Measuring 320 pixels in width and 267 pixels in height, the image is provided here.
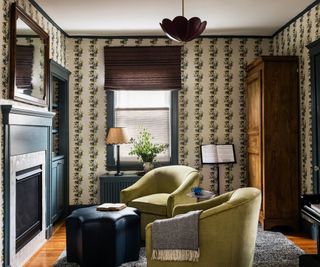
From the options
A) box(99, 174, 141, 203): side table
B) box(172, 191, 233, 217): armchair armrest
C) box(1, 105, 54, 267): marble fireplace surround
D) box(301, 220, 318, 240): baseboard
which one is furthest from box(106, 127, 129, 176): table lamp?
box(301, 220, 318, 240): baseboard

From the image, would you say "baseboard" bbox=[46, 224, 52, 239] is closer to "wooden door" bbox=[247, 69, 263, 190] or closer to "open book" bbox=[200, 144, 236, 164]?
"open book" bbox=[200, 144, 236, 164]

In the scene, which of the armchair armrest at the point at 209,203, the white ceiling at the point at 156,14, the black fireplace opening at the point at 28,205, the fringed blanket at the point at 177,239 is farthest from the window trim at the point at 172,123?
the fringed blanket at the point at 177,239

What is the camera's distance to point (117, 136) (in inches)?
206

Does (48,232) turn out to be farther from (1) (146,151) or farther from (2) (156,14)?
(2) (156,14)

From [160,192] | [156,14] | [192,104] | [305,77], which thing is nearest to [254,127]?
[305,77]

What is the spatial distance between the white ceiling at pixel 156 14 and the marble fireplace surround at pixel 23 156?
133 cm

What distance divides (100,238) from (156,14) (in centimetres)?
283

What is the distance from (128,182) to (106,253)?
6.72 feet

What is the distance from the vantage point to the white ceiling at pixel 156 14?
14.0 feet

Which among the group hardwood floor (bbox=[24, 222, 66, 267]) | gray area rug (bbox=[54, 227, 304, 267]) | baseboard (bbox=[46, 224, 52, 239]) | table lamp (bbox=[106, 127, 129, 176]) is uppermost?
table lamp (bbox=[106, 127, 129, 176])

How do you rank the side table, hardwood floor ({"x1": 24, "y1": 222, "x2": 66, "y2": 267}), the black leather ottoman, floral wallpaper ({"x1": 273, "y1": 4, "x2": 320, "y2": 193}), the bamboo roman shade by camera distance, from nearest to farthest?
1. the black leather ottoman
2. hardwood floor ({"x1": 24, "y1": 222, "x2": 66, "y2": 267})
3. floral wallpaper ({"x1": 273, "y1": 4, "x2": 320, "y2": 193})
4. the side table
5. the bamboo roman shade

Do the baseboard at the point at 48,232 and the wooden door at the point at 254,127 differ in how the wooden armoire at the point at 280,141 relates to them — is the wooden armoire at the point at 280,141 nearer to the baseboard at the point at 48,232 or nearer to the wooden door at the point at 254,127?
the wooden door at the point at 254,127

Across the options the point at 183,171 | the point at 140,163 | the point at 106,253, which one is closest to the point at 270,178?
the point at 183,171

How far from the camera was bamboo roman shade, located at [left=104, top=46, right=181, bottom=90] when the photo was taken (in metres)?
5.62
